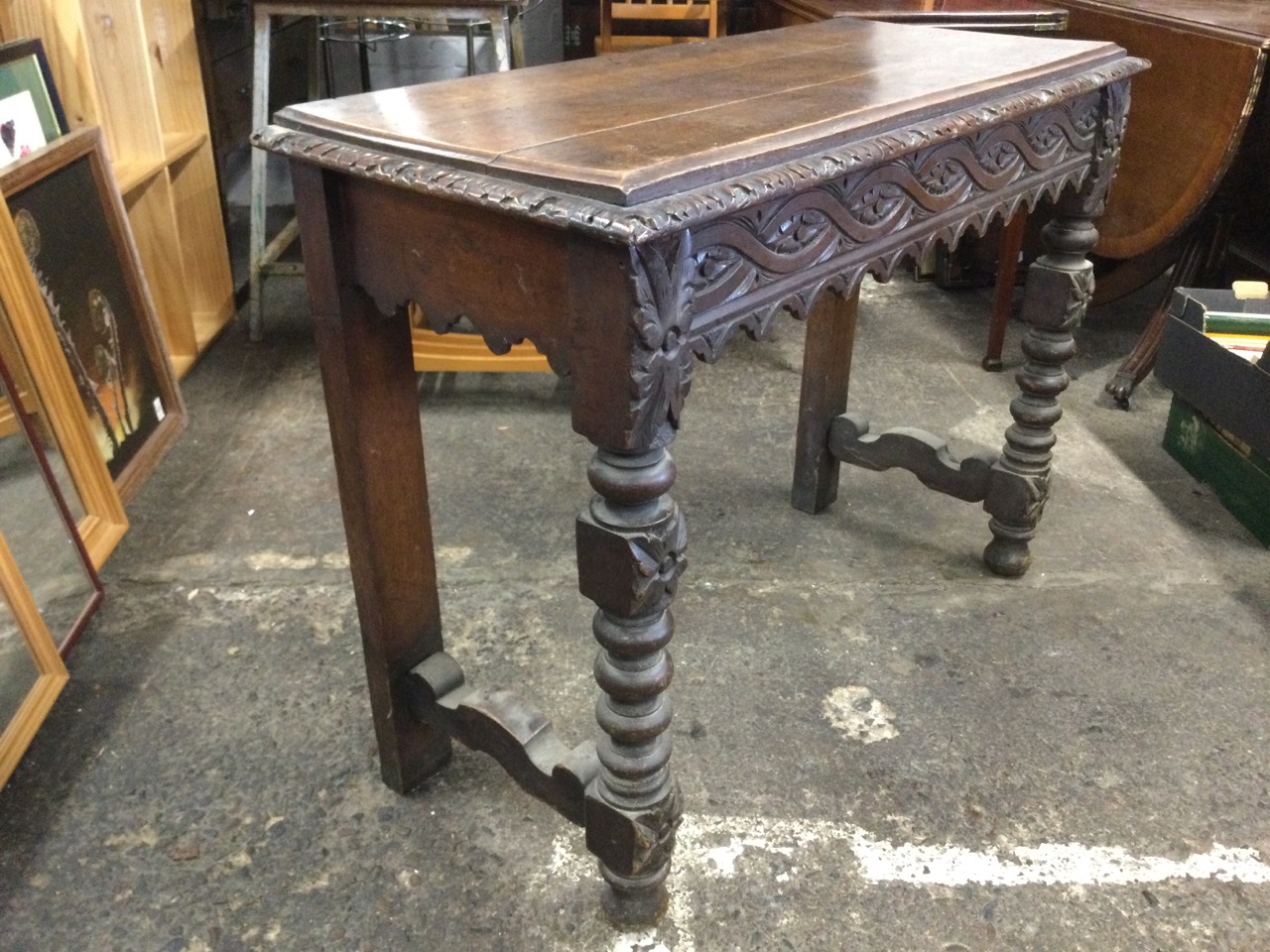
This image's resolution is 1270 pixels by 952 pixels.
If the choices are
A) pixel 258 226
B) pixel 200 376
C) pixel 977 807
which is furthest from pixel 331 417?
pixel 258 226

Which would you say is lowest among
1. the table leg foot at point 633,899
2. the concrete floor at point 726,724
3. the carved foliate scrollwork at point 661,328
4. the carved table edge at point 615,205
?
the concrete floor at point 726,724

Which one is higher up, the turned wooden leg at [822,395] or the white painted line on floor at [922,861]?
the turned wooden leg at [822,395]

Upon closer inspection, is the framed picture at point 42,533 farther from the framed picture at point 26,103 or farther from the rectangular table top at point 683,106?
the rectangular table top at point 683,106

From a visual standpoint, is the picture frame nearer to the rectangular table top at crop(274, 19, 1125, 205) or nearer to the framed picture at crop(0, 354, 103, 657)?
the framed picture at crop(0, 354, 103, 657)

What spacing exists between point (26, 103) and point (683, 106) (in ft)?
4.50

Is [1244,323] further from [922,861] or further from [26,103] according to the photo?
[26,103]

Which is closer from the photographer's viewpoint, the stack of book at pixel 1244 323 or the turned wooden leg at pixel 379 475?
the turned wooden leg at pixel 379 475

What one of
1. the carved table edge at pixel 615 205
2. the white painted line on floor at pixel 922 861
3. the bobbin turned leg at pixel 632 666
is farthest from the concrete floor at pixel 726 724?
the carved table edge at pixel 615 205

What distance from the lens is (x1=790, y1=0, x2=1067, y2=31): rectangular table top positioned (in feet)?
7.64

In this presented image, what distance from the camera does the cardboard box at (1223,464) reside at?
1936mm

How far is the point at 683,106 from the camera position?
1085 millimetres

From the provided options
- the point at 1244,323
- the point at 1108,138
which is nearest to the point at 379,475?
the point at 1108,138

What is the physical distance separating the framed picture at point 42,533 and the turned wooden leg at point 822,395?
3.98 ft

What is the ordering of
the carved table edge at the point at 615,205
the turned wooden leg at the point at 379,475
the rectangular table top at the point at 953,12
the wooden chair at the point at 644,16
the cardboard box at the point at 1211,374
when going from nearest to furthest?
1. the carved table edge at the point at 615,205
2. the turned wooden leg at the point at 379,475
3. the cardboard box at the point at 1211,374
4. the rectangular table top at the point at 953,12
5. the wooden chair at the point at 644,16
